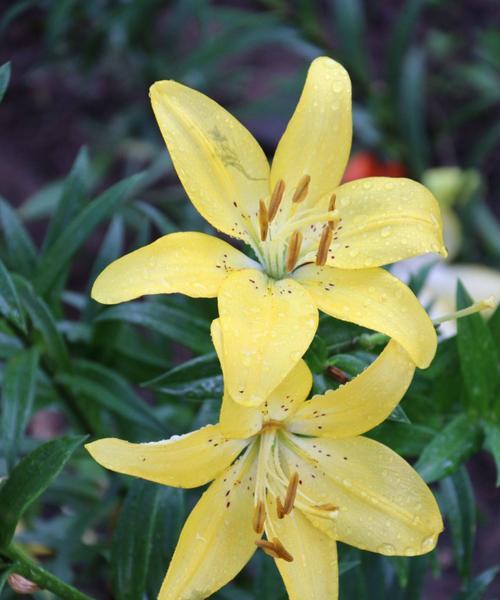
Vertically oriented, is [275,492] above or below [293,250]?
below

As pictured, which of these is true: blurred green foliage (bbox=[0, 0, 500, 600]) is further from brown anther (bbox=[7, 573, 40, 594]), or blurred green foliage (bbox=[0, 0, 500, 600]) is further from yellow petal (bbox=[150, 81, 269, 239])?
yellow petal (bbox=[150, 81, 269, 239])

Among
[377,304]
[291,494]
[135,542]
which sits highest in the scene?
[377,304]

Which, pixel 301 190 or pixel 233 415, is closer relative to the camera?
pixel 233 415

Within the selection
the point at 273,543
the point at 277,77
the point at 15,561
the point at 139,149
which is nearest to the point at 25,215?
the point at 139,149

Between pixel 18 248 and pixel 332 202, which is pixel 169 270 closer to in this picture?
pixel 332 202

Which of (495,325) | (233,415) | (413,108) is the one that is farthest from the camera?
(413,108)

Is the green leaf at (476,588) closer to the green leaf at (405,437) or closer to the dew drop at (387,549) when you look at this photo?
the green leaf at (405,437)

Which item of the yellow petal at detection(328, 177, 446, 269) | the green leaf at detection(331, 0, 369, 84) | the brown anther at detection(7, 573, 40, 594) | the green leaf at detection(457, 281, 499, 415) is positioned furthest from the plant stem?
the green leaf at detection(331, 0, 369, 84)

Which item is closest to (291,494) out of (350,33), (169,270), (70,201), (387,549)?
(387,549)
